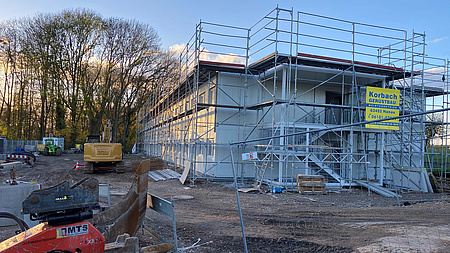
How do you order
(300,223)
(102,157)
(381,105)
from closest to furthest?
(300,223), (381,105), (102,157)

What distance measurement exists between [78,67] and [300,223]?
36774mm

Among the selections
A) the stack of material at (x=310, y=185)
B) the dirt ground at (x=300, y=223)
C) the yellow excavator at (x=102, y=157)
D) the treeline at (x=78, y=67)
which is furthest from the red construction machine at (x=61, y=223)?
the treeline at (x=78, y=67)

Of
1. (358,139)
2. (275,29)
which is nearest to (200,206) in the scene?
(275,29)

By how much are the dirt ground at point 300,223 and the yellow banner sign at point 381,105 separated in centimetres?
338

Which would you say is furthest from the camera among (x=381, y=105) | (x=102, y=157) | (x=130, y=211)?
(x=102, y=157)

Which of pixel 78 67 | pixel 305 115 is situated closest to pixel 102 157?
pixel 305 115

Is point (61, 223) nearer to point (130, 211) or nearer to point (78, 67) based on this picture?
point (130, 211)

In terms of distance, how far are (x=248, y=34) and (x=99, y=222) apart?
13747mm

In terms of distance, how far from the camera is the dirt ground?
21.1 feet

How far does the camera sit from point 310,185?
46.7 ft

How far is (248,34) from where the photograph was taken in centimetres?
1750

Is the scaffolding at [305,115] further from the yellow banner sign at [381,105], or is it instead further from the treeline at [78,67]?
the treeline at [78,67]

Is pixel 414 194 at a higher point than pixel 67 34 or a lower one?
lower

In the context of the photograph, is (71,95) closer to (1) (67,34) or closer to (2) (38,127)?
(1) (67,34)
